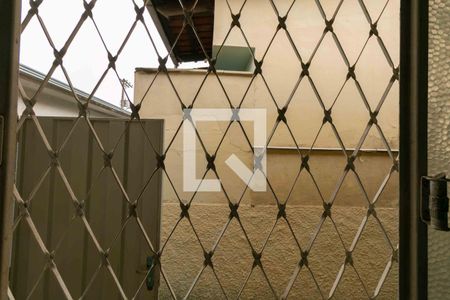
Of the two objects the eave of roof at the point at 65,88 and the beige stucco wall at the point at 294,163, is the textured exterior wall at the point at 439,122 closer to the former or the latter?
the eave of roof at the point at 65,88

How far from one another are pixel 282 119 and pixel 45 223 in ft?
4.39

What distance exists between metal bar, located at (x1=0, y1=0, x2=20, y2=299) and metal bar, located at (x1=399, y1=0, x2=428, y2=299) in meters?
0.59

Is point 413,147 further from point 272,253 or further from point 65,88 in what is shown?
point 65,88

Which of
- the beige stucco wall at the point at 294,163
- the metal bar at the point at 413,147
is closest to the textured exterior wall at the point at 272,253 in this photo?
the beige stucco wall at the point at 294,163

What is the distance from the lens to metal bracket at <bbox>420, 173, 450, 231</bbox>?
47cm

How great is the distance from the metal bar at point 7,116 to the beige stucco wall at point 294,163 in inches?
80.9

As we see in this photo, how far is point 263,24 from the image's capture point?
2.77 metres

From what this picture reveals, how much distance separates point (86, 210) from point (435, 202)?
1.66 meters

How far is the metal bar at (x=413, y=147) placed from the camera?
0.50 meters

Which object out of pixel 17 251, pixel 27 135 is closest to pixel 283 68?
pixel 27 135

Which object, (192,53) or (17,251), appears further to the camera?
(192,53)

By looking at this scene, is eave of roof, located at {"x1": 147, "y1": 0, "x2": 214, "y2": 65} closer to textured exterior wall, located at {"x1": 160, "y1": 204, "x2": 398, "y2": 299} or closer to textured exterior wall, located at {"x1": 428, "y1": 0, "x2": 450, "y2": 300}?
textured exterior wall, located at {"x1": 160, "y1": 204, "x2": 398, "y2": 299}

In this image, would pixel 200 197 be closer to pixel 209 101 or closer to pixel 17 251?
pixel 209 101

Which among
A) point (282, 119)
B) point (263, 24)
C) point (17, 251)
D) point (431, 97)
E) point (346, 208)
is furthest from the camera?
point (263, 24)
